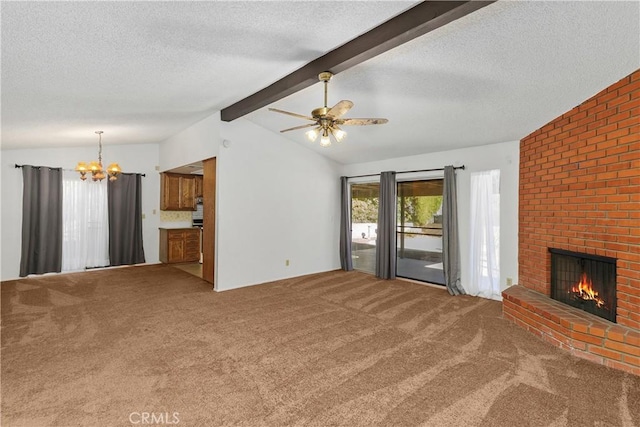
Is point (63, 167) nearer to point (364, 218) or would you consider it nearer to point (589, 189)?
point (364, 218)

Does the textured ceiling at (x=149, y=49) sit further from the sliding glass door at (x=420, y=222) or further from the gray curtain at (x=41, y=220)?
the sliding glass door at (x=420, y=222)

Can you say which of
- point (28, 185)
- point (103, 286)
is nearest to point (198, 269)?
point (103, 286)

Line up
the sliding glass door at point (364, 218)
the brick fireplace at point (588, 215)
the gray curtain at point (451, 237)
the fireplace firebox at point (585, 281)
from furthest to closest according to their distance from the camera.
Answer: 1. the sliding glass door at point (364, 218)
2. the gray curtain at point (451, 237)
3. the fireplace firebox at point (585, 281)
4. the brick fireplace at point (588, 215)

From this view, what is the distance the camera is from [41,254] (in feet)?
20.1

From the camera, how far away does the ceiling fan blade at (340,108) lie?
2708 mm

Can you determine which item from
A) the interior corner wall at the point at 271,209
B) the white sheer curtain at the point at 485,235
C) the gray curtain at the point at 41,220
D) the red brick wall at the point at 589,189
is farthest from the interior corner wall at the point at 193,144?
the red brick wall at the point at 589,189

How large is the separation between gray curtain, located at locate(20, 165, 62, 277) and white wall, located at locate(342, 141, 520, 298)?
7240 millimetres

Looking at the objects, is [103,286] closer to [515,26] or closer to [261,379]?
[261,379]

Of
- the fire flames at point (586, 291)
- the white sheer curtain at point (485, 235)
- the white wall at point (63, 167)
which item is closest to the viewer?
the fire flames at point (586, 291)

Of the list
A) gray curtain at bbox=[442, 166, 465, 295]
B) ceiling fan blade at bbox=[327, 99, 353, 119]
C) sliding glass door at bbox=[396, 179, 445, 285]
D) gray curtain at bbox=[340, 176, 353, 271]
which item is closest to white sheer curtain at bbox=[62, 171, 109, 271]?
gray curtain at bbox=[340, 176, 353, 271]

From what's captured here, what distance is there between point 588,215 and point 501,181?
1521 millimetres

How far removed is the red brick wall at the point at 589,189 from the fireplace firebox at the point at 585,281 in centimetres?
8

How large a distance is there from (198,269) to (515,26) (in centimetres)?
702

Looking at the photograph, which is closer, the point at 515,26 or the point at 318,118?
the point at 515,26
